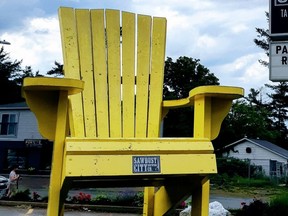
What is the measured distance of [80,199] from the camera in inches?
359

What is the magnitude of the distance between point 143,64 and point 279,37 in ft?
3.83

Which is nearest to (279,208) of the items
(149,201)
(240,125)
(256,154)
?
(149,201)

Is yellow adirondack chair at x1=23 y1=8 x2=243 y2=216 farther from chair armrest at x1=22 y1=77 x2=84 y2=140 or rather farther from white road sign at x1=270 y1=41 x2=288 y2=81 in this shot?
white road sign at x1=270 y1=41 x2=288 y2=81

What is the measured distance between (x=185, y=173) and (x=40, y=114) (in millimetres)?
955

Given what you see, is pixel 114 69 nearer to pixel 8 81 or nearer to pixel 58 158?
pixel 58 158

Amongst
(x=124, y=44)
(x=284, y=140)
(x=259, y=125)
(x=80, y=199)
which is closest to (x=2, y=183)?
(x=80, y=199)

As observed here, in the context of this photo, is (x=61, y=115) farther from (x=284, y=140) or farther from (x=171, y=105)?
(x=284, y=140)

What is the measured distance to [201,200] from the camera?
3.02 m

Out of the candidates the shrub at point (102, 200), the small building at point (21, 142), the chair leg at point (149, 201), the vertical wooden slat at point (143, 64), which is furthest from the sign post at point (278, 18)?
the small building at point (21, 142)

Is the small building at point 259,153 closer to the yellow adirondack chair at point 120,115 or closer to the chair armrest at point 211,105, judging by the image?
the yellow adirondack chair at point 120,115

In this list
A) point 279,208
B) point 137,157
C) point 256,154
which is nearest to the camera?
point 137,157

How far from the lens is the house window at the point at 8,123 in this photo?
2886 cm

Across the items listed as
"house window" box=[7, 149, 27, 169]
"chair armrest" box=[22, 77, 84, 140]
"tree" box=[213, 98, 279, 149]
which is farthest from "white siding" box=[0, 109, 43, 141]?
"chair armrest" box=[22, 77, 84, 140]

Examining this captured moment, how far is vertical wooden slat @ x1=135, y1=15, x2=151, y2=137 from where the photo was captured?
373 centimetres
